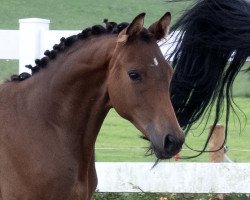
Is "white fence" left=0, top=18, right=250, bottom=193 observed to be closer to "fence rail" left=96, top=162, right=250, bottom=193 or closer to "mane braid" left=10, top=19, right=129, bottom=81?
"fence rail" left=96, top=162, right=250, bottom=193

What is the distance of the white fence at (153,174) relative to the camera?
23.6 feet

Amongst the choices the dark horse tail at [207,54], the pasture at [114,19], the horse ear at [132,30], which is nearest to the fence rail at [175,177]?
the dark horse tail at [207,54]

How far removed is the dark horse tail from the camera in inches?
233

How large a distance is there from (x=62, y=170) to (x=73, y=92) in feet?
1.40

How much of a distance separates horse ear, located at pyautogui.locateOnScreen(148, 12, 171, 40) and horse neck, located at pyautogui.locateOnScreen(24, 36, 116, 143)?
221mm

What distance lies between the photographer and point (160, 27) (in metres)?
4.15

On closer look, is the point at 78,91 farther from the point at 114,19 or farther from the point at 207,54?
the point at 114,19

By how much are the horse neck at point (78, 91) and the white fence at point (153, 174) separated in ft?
9.49

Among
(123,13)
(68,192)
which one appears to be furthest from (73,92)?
(123,13)

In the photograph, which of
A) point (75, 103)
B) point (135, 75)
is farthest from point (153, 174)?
point (135, 75)

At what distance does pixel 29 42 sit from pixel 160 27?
3.06m

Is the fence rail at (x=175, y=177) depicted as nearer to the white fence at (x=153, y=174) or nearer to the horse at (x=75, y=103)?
the white fence at (x=153, y=174)

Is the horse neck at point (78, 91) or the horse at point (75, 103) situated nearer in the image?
the horse at point (75, 103)

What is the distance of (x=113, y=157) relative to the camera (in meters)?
10.2
